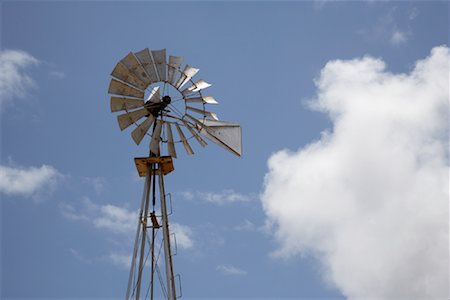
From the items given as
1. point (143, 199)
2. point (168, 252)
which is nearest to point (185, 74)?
point (143, 199)

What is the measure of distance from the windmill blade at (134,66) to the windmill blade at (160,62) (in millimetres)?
405

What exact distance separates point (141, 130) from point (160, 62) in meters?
2.08

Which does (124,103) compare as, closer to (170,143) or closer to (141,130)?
(141,130)

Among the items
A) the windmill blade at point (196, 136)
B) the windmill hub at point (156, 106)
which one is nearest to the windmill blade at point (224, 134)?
the windmill blade at point (196, 136)

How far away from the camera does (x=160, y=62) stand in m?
19.3

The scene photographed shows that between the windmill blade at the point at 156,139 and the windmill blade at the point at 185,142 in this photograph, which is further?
the windmill blade at the point at 185,142

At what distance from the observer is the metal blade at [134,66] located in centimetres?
1903

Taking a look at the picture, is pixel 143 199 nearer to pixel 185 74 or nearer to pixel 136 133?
pixel 136 133

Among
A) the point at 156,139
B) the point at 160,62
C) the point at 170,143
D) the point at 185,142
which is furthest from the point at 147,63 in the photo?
the point at 185,142

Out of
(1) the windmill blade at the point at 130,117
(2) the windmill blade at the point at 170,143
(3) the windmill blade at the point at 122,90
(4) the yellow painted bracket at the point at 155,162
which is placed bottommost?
(4) the yellow painted bracket at the point at 155,162

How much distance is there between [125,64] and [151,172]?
10.6 ft

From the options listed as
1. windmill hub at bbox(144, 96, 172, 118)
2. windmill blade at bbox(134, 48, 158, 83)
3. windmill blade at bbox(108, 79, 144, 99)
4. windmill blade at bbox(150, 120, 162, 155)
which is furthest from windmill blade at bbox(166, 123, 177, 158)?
windmill blade at bbox(134, 48, 158, 83)

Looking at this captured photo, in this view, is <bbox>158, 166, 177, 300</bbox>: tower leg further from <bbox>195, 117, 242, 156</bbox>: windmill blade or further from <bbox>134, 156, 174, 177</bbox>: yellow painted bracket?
<bbox>195, 117, 242, 156</bbox>: windmill blade

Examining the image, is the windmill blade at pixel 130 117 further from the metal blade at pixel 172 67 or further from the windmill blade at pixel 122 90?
the metal blade at pixel 172 67
